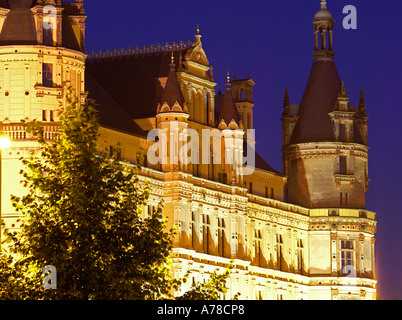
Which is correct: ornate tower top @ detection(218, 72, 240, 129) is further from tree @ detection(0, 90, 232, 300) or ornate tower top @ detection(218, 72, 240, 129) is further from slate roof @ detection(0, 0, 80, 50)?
tree @ detection(0, 90, 232, 300)

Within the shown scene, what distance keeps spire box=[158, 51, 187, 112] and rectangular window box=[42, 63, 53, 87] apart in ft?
40.4

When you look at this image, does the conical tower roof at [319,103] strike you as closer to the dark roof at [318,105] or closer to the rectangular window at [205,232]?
the dark roof at [318,105]

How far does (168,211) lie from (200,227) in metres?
4.38

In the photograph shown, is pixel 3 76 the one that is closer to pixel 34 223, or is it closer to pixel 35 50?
pixel 35 50

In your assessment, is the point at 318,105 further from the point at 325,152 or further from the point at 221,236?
the point at 221,236

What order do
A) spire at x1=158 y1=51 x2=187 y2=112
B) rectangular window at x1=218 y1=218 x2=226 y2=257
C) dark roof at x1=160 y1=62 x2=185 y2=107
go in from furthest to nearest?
rectangular window at x1=218 y1=218 x2=226 y2=257 → dark roof at x1=160 y1=62 x2=185 y2=107 → spire at x1=158 y1=51 x2=187 y2=112

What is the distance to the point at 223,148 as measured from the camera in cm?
10425

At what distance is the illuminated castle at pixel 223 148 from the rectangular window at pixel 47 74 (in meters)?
0.08

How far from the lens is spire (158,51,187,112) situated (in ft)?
318

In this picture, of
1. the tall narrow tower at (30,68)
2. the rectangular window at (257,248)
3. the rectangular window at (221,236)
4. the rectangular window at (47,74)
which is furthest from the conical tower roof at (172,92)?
the rectangular window at (257,248)

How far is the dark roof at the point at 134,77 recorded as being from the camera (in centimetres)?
10076

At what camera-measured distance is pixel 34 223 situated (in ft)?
185

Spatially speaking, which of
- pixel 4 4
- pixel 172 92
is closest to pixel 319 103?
pixel 172 92

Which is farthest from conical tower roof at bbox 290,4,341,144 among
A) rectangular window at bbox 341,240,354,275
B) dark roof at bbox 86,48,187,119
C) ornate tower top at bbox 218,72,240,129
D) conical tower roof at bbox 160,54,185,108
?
conical tower roof at bbox 160,54,185,108
